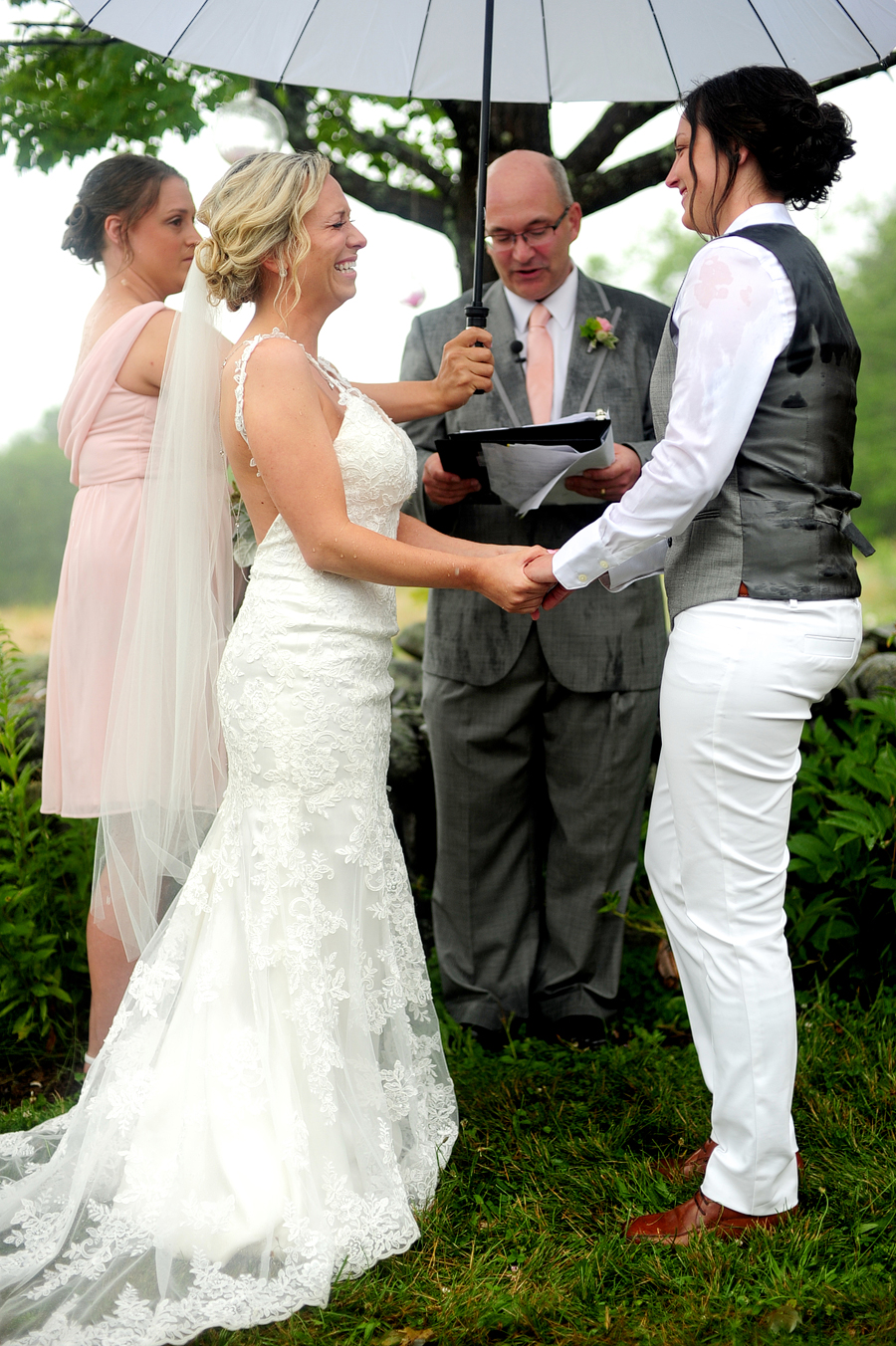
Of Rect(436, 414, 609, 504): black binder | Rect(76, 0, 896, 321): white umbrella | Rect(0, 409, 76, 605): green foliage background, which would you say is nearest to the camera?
Rect(436, 414, 609, 504): black binder

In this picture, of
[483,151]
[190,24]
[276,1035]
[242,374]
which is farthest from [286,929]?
[190,24]

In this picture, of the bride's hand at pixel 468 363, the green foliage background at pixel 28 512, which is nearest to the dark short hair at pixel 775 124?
the bride's hand at pixel 468 363

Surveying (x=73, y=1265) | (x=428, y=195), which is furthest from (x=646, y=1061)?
(x=428, y=195)

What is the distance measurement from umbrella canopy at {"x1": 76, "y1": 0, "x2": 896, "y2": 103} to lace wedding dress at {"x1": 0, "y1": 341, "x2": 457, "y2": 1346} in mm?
1029

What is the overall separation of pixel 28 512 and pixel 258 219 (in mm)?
31524

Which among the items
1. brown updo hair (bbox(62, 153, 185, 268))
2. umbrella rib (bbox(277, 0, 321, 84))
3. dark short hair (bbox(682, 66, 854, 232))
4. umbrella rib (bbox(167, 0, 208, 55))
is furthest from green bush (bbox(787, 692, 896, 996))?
umbrella rib (bbox(167, 0, 208, 55))

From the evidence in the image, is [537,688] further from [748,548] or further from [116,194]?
[116,194]

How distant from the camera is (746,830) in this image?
2.36m

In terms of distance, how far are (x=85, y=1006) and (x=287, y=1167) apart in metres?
1.66

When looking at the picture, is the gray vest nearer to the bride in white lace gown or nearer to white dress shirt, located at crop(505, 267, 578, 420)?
the bride in white lace gown

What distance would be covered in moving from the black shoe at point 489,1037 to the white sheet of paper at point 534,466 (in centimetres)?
175

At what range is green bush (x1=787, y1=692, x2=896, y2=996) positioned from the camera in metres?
3.73

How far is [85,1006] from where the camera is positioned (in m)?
3.86

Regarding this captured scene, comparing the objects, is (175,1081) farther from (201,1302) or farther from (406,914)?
(406,914)
